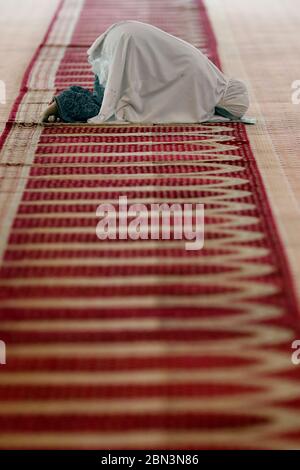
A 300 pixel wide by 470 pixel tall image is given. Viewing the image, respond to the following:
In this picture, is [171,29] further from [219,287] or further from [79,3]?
[219,287]

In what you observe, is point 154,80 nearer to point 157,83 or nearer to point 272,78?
point 157,83

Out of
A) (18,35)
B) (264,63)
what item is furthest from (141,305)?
(18,35)

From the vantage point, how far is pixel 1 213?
227 centimetres

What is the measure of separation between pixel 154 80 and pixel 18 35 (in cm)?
170

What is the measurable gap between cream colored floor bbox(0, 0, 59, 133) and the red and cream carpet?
2.09 ft

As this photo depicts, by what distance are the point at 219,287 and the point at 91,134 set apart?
1.15m

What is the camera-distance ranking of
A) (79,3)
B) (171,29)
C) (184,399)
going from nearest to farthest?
(184,399) → (171,29) → (79,3)

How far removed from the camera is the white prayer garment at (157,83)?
2891 mm

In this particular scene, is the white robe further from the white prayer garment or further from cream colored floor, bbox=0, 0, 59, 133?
cream colored floor, bbox=0, 0, 59, 133

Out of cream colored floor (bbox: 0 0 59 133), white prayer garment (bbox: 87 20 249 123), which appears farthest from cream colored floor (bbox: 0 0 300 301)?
white prayer garment (bbox: 87 20 249 123)

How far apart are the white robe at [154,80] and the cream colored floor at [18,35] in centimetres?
50

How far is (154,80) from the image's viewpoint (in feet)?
9.68
